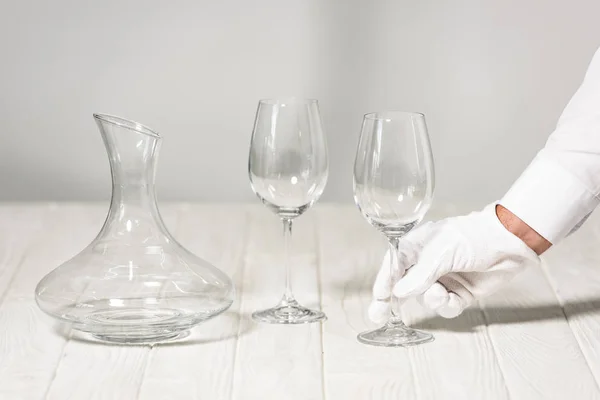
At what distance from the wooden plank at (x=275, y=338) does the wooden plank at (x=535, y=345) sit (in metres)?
0.21

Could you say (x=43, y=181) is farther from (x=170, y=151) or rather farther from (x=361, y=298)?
(x=361, y=298)

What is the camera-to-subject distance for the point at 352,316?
4.35 ft

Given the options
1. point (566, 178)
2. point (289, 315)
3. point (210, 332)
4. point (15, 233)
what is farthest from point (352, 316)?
point (15, 233)

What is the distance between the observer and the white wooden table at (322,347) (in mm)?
1060

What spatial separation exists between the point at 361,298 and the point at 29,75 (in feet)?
5.33

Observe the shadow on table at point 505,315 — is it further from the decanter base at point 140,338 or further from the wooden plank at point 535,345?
the decanter base at point 140,338

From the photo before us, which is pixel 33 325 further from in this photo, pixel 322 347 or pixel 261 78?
pixel 261 78

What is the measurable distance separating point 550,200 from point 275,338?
14.8 inches

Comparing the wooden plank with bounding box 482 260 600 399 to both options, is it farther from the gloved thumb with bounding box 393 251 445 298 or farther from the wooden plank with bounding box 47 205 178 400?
the wooden plank with bounding box 47 205 178 400

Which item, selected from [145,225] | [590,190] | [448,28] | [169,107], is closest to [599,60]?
[590,190]

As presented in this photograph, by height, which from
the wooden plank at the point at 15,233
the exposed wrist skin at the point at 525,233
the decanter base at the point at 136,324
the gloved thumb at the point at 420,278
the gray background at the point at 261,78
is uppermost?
the gray background at the point at 261,78

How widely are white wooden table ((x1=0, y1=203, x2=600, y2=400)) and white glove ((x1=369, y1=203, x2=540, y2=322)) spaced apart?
4 centimetres

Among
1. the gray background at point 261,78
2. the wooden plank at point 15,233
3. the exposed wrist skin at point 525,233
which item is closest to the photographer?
the exposed wrist skin at point 525,233

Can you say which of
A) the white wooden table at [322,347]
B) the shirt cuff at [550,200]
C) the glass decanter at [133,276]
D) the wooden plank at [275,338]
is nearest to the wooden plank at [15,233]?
the white wooden table at [322,347]
